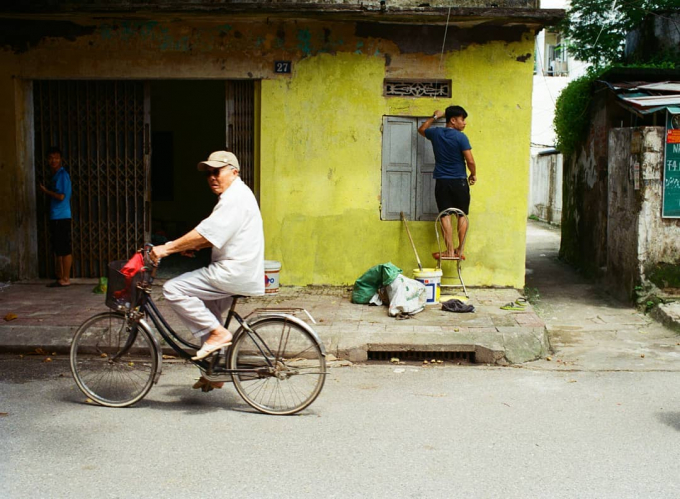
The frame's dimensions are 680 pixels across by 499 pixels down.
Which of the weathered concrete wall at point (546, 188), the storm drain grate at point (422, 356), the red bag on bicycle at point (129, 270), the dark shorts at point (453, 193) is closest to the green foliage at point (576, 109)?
the dark shorts at point (453, 193)

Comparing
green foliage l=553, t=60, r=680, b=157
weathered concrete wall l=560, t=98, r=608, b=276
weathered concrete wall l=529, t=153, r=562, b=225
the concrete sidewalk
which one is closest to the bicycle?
the concrete sidewalk

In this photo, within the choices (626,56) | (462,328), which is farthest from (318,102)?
(626,56)

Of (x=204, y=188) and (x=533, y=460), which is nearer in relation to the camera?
(x=533, y=460)

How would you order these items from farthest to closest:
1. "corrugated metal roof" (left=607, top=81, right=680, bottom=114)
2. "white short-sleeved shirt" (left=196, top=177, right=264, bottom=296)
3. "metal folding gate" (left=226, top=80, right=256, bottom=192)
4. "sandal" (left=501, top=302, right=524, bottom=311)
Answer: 1. "metal folding gate" (left=226, top=80, right=256, bottom=192)
2. "corrugated metal roof" (left=607, top=81, right=680, bottom=114)
3. "sandal" (left=501, top=302, right=524, bottom=311)
4. "white short-sleeved shirt" (left=196, top=177, right=264, bottom=296)

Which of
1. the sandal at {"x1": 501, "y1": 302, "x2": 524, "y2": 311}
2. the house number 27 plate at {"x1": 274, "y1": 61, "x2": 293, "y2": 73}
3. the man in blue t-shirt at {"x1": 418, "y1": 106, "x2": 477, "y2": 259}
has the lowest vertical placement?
the sandal at {"x1": 501, "y1": 302, "x2": 524, "y2": 311}

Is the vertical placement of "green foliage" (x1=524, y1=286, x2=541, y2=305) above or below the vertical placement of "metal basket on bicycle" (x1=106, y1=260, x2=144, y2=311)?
below

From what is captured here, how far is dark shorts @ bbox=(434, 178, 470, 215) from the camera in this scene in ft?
31.6

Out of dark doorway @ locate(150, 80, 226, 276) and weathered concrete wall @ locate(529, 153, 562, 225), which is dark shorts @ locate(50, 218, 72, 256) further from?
weathered concrete wall @ locate(529, 153, 562, 225)

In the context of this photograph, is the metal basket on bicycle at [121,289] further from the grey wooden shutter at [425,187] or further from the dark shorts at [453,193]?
the grey wooden shutter at [425,187]

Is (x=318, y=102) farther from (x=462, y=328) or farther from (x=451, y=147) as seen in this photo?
(x=462, y=328)

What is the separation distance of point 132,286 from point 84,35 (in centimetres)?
590

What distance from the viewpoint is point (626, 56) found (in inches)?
620

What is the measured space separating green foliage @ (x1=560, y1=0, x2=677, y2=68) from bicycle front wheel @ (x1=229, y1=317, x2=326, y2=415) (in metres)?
13.0

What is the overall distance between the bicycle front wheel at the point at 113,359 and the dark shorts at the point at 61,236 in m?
4.75
